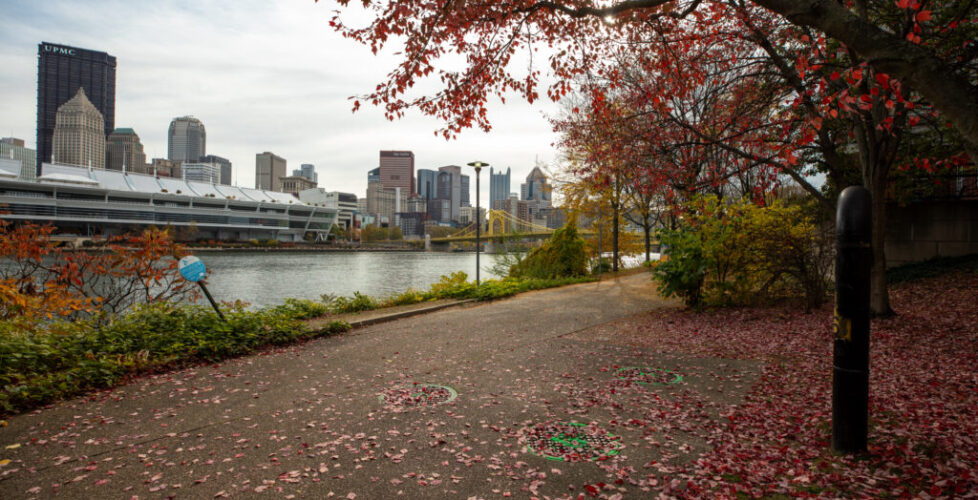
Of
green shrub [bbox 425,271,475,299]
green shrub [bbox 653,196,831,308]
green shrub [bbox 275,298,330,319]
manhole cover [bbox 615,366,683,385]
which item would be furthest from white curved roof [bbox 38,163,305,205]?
manhole cover [bbox 615,366,683,385]

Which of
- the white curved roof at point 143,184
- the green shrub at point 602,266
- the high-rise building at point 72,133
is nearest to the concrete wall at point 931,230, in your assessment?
the green shrub at point 602,266

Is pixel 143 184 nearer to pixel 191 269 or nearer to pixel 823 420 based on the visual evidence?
pixel 191 269

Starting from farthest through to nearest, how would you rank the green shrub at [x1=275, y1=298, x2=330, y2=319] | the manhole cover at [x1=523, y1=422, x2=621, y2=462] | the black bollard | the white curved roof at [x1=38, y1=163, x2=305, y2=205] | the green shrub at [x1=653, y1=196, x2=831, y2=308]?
the white curved roof at [x1=38, y1=163, x2=305, y2=205]
the green shrub at [x1=275, y1=298, x2=330, y2=319]
the green shrub at [x1=653, y1=196, x2=831, y2=308]
the manhole cover at [x1=523, y1=422, x2=621, y2=462]
the black bollard

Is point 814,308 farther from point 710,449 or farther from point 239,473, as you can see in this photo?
point 239,473

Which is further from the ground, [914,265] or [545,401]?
[914,265]

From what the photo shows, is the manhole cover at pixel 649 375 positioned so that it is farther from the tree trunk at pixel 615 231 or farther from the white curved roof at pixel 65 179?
the white curved roof at pixel 65 179

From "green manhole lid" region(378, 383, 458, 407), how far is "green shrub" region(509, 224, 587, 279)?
13.9 m

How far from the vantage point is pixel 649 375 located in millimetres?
5453

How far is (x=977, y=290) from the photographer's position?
29.8 feet

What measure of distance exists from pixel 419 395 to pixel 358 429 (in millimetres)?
954

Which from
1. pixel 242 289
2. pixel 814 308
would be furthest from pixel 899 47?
pixel 242 289

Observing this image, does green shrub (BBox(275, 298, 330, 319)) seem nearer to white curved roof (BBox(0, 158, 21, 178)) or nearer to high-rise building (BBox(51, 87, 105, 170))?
white curved roof (BBox(0, 158, 21, 178))

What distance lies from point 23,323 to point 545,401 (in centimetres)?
643

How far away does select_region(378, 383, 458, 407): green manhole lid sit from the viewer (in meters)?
4.52
